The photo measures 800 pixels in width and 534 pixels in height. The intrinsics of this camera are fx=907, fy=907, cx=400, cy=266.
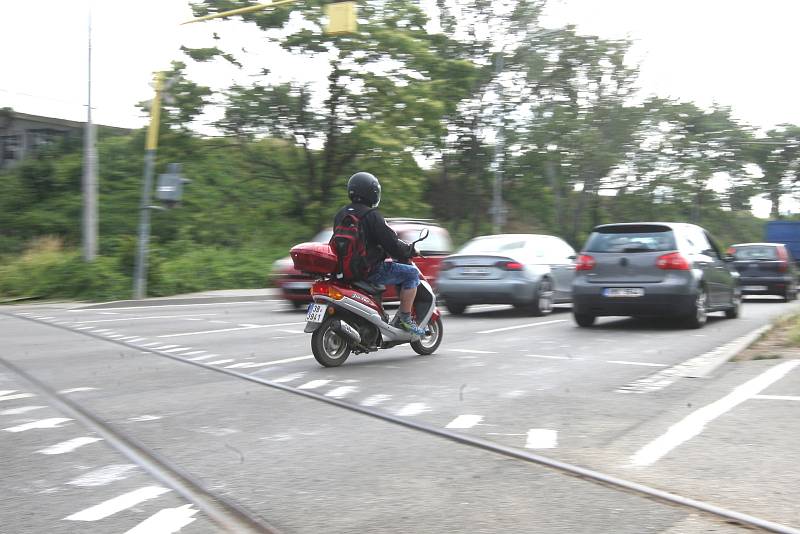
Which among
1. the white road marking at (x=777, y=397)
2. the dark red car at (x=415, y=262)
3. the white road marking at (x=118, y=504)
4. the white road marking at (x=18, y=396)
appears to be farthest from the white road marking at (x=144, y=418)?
the dark red car at (x=415, y=262)

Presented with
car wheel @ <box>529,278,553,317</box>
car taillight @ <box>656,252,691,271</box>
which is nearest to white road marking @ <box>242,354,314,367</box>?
car taillight @ <box>656,252,691,271</box>

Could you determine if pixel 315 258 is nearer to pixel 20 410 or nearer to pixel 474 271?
pixel 20 410

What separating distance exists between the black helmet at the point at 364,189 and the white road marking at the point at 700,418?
143 inches

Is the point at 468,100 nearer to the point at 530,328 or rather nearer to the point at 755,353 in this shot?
the point at 530,328

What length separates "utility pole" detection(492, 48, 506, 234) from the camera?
116 feet

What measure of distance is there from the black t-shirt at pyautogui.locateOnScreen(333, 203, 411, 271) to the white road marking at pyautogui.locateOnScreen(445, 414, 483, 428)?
2748mm

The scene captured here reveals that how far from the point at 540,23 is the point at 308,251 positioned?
1248 inches

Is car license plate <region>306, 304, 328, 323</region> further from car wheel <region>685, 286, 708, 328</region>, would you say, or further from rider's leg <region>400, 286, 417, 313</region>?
car wheel <region>685, 286, 708, 328</region>

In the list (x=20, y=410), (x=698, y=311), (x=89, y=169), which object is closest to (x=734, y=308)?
(x=698, y=311)

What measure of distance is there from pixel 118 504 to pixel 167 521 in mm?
384

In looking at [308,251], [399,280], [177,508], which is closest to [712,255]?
[399,280]

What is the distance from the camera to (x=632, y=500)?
4.07 meters

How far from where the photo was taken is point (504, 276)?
1512 cm

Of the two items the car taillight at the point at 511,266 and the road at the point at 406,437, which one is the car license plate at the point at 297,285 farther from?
the road at the point at 406,437
